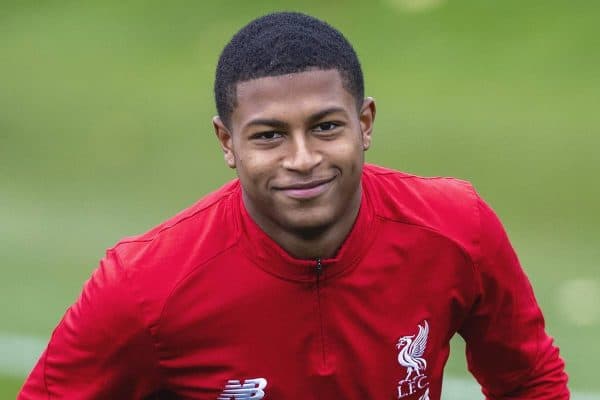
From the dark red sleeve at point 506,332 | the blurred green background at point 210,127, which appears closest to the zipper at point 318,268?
the dark red sleeve at point 506,332

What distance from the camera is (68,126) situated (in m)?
8.13

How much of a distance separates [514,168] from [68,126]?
281 centimetres

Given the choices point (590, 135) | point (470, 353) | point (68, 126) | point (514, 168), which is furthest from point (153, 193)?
point (470, 353)

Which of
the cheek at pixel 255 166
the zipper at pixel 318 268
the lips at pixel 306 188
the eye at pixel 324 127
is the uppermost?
the eye at pixel 324 127

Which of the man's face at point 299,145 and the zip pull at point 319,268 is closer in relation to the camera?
the man's face at point 299,145

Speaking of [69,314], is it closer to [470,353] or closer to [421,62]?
[470,353]

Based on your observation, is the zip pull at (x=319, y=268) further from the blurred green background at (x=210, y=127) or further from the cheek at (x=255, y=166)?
the blurred green background at (x=210, y=127)

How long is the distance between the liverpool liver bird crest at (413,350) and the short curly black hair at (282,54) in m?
0.61

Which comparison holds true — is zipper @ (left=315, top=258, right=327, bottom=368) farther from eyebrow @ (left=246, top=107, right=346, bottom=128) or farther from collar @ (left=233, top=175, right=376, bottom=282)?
eyebrow @ (left=246, top=107, right=346, bottom=128)

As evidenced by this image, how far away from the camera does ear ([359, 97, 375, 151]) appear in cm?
325

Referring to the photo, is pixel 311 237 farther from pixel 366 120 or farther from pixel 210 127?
pixel 210 127

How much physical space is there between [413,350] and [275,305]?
39cm

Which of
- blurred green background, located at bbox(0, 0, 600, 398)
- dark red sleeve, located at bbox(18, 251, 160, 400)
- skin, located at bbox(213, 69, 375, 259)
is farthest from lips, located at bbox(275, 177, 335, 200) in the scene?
blurred green background, located at bbox(0, 0, 600, 398)

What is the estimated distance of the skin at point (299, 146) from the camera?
119 inches
